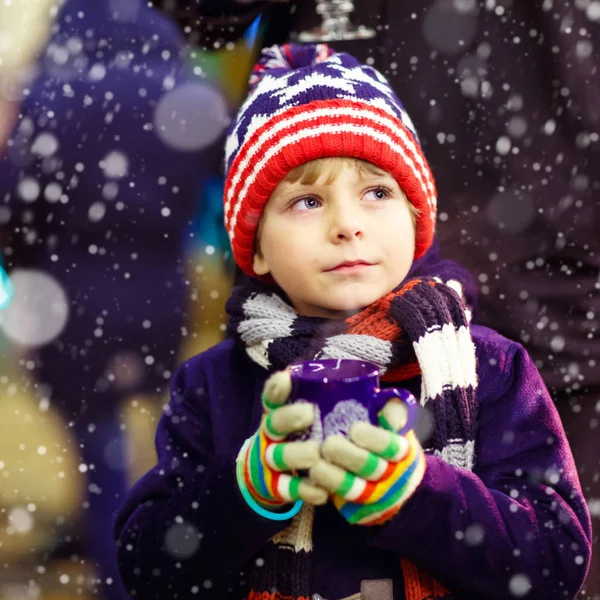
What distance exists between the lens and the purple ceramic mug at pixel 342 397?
100 cm

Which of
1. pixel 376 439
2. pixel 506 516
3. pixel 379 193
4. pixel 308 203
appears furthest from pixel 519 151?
pixel 376 439

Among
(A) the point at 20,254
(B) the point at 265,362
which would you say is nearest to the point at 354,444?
(B) the point at 265,362

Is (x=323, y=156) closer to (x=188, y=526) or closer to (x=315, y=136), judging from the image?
(x=315, y=136)

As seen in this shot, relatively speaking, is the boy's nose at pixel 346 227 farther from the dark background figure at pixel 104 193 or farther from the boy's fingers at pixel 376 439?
the dark background figure at pixel 104 193

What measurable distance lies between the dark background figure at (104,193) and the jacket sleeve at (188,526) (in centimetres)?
48

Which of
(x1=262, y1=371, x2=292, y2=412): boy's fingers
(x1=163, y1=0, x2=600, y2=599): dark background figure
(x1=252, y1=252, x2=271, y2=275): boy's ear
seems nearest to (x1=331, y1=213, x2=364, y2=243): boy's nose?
(x1=252, y1=252, x2=271, y2=275): boy's ear

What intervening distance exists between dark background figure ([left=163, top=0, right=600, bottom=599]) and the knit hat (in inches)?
9.1

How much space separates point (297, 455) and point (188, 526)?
36 cm

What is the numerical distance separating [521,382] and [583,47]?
2.33 feet

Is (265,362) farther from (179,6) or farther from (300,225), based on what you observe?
(179,6)

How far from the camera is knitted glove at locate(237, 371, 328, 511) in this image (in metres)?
0.99

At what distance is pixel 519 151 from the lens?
1.66 m

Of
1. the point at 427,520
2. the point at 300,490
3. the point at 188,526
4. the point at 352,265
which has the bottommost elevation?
the point at 188,526

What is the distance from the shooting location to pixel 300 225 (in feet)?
4.39
